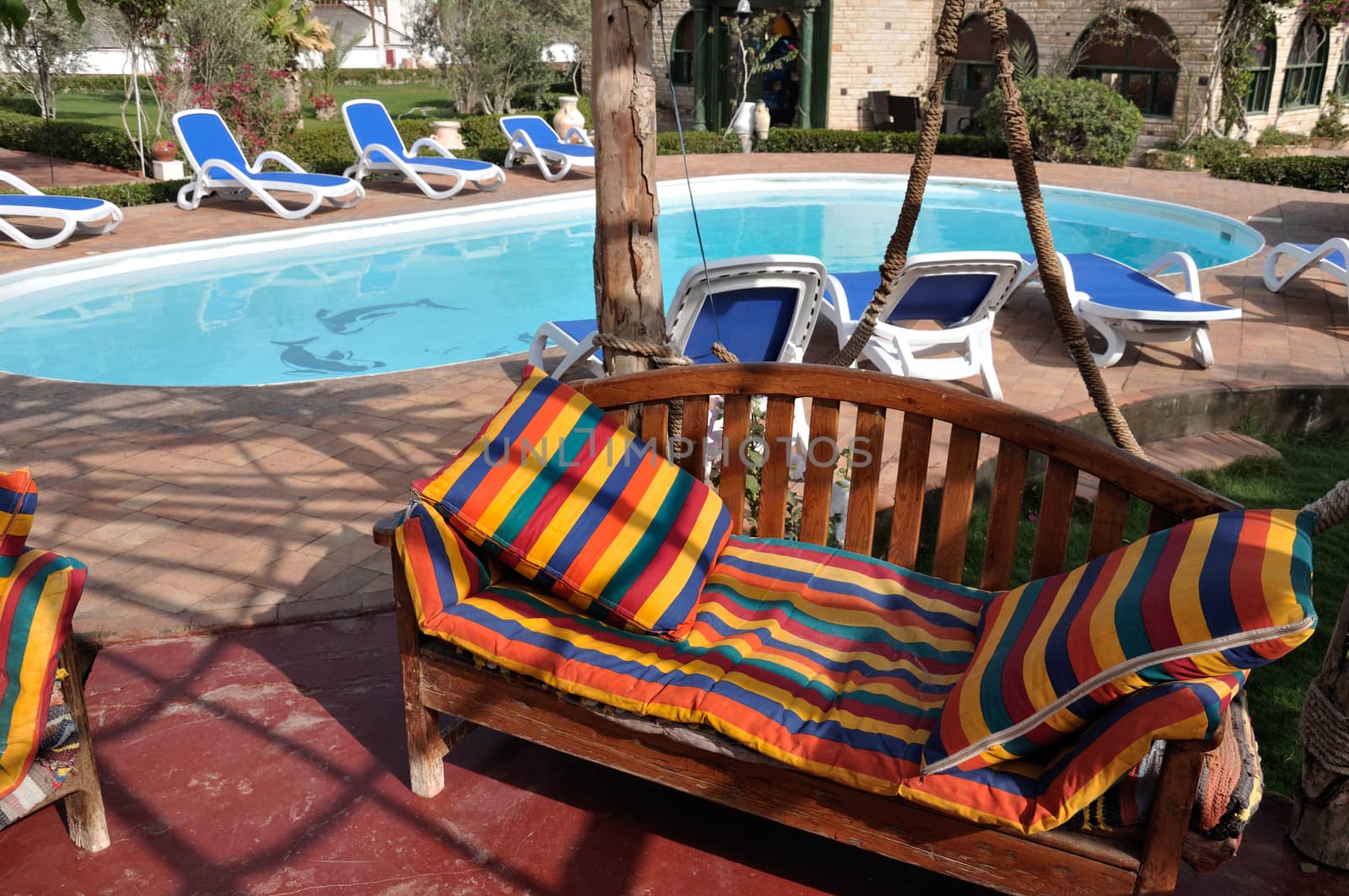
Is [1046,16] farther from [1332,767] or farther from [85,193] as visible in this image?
[1332,767]

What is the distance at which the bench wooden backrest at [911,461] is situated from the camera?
98.5 inches

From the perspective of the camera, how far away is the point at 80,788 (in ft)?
7.71

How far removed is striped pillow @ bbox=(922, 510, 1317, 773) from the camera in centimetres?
181

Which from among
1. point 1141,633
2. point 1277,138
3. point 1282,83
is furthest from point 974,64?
point 1141,633

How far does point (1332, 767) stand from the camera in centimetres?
229

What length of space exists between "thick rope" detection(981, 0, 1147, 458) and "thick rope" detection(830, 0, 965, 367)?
105 mm

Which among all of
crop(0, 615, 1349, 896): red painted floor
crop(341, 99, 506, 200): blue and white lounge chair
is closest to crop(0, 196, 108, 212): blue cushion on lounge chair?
crop(341, 99, 506, 200): blue and white lounge chair

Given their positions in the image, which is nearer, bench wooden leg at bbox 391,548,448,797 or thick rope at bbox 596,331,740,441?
bench wooden leg at bbox 391,548,448,797

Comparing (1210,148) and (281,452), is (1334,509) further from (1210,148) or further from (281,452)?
(1210,148)

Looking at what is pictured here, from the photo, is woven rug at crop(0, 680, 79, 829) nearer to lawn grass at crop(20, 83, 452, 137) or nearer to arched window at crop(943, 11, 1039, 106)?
arched window at crop(943, 11, 1039, 106)

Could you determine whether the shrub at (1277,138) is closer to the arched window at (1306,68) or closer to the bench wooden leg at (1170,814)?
→ the arched window at (1306,68)

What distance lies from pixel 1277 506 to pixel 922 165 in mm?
2648

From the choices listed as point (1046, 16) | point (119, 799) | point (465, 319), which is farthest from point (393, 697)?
point (1046, 16)

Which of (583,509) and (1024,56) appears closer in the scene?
(583,509)
